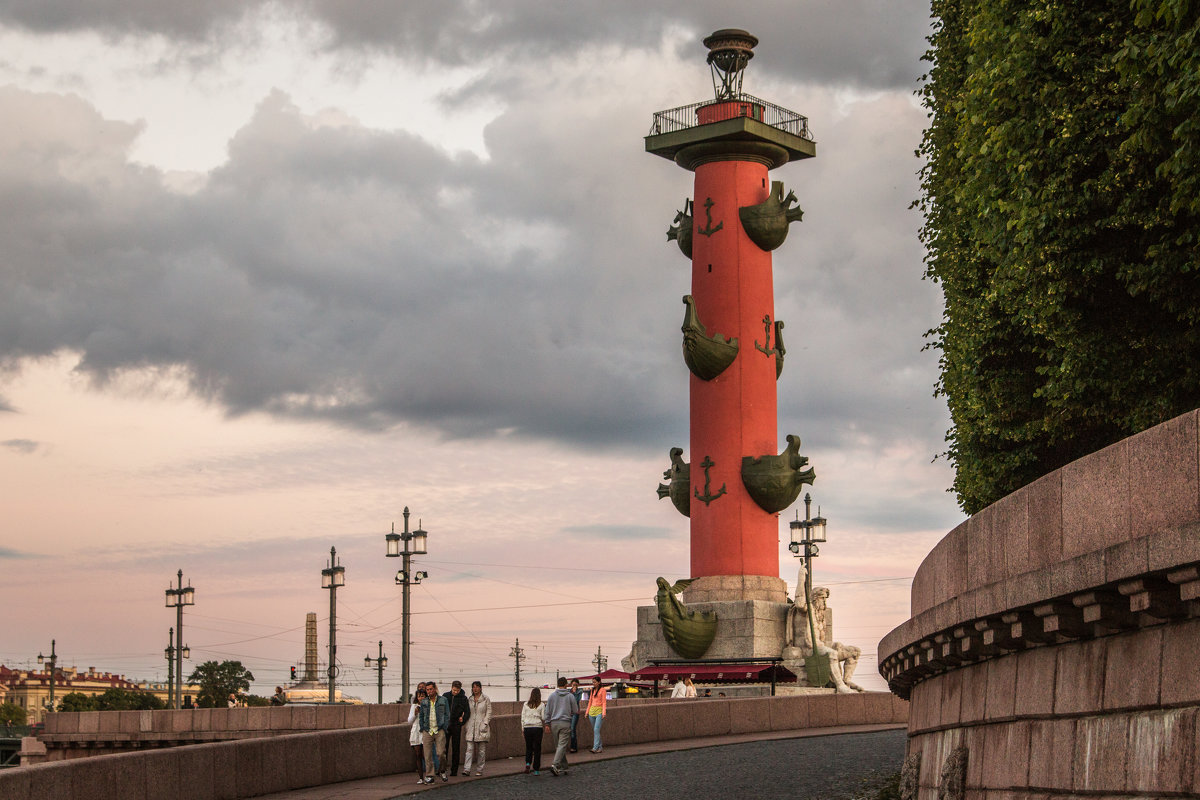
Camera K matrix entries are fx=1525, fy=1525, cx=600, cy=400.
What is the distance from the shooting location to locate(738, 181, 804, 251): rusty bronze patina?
4466 cm

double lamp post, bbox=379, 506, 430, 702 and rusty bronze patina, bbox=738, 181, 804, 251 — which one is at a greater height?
rusty bronze patina, bbox=738, 181, 804, 251

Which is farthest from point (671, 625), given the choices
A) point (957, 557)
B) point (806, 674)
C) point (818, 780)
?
point (957, 557)

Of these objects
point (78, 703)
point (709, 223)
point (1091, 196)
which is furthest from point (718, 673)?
point (78, 703)

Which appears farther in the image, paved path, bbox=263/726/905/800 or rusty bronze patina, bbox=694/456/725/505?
rusty bronze patina, bbox=694/456/725/505

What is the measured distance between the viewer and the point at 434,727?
2258 cm

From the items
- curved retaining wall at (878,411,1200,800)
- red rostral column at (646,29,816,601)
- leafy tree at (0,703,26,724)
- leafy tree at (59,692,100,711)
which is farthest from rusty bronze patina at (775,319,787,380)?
leafy tree at (0,703,26,724)

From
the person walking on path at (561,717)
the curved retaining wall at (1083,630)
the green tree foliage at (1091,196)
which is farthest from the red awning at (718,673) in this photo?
the curved retaining wall at (1083,630)

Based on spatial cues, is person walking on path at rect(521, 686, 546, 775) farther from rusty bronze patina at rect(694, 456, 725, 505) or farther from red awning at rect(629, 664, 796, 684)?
rusty bronze patina at rect(694, 456, 725, 505)

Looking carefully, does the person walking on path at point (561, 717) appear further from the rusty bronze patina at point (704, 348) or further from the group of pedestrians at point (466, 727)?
the rusty bronze patina at point (704, 348)

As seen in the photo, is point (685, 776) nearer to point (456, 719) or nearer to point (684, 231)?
point (456, 719)

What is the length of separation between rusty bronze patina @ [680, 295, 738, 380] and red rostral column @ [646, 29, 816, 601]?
1.6 inches

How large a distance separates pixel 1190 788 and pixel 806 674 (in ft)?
115

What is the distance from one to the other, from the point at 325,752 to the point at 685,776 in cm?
520

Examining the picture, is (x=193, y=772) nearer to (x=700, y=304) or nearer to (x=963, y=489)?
(x=963, y=489)
